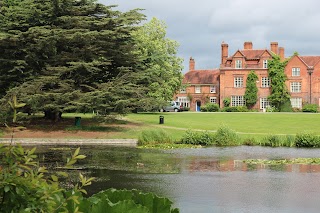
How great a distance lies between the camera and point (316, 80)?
80.9m

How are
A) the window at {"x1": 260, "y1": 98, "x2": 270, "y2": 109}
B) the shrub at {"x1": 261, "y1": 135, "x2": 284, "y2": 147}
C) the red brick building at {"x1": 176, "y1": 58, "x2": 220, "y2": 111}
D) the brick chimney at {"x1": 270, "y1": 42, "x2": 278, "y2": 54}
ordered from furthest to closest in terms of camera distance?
the red brick building at {"x1": 176, "y1": 58, "x2": 220, "y2": 111}
the brick chimney at {"x1": 270, "y1": 42, "x2": 278, "y2": 54}
the window at {"x1": 260, "y1": 98, "x2": 270, "y2": 109}
the shrub at {"x1": 261, "y1": 135, "x2": 284, "y2": 147}

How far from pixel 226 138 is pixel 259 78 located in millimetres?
50153

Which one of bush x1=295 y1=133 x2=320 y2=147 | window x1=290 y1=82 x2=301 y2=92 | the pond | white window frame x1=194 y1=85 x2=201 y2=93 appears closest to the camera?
the pond

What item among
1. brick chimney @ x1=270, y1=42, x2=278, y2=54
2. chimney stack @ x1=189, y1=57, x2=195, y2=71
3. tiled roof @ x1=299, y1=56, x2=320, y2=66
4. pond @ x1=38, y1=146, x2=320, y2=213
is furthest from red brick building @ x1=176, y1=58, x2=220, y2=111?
pond @ x1=38, y1=146, x2=320, y2=213

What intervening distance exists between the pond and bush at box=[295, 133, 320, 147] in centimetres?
383

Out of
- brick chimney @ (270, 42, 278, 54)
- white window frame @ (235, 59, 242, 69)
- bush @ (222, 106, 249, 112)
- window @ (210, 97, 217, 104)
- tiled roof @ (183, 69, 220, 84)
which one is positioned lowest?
bush @ (222, 106, 249, 112)

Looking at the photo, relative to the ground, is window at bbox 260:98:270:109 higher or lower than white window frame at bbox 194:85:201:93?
lower

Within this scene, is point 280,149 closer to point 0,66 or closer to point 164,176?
point 164,176

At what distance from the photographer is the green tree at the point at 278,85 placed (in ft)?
260

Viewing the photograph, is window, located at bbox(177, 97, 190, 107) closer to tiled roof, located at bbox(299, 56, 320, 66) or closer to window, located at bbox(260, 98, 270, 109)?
window, located at bbox(260, 98, 270, 109)

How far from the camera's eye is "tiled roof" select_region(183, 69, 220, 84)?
299 ft

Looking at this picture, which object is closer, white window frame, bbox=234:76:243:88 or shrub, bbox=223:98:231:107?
shrub, bbox=223:98:231:107

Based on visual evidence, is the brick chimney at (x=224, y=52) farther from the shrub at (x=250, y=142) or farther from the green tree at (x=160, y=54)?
the shrub at (x=250, y=142)

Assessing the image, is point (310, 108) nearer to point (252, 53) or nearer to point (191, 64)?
point (252, 53)
